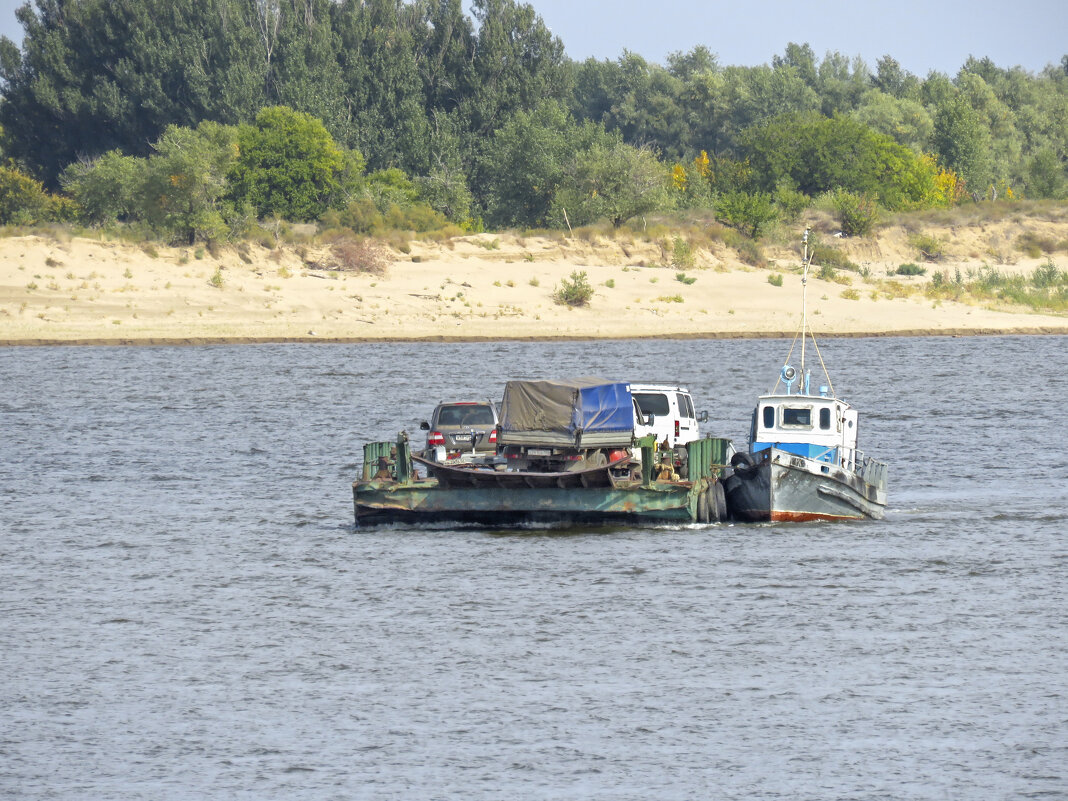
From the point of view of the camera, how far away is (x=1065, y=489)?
109 feet

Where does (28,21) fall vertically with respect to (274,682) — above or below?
above

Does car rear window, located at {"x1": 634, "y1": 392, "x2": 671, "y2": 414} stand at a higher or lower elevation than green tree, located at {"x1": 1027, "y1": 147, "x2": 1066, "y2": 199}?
lower

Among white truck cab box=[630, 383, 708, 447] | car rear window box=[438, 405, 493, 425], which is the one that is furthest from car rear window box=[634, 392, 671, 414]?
car rear window box=[438, 405, 493, 425]

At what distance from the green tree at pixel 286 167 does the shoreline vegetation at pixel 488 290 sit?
16.6 feet

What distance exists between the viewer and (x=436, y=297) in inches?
3246

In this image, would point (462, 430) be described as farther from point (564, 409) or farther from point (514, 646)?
point (514, 646)

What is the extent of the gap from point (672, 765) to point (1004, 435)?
3047cm

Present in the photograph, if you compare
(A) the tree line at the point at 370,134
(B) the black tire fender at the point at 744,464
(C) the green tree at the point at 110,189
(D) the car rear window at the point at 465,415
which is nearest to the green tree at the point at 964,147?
(A) the tree line at the point at 370,134

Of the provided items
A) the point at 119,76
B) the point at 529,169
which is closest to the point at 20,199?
the point at 119,76

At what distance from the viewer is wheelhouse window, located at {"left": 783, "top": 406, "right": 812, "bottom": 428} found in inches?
1166

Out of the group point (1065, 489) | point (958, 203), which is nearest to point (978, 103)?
point (958, 203)

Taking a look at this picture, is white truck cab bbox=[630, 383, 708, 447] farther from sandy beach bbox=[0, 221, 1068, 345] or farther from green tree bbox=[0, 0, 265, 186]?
green tree bbox=[0, 0, 265, 186]

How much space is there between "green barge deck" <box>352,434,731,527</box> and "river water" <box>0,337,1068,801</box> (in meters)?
0.53

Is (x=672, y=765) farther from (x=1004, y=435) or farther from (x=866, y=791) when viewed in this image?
(x=1004, y=435)
